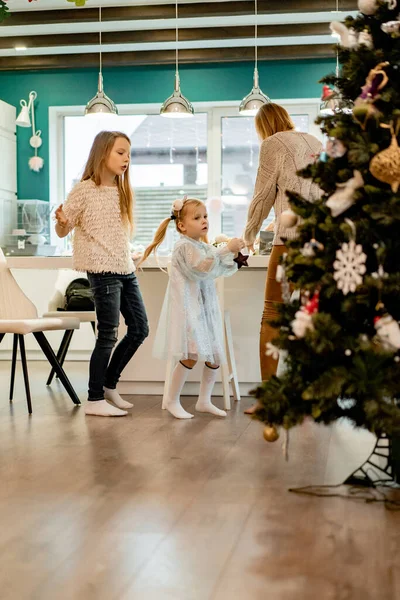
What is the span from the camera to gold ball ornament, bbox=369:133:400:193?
196cm

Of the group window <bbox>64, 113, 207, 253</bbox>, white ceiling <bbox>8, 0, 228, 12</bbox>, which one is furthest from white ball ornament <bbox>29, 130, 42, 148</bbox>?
white ceiling <bbox>8, 0, 228, 12</bbox>

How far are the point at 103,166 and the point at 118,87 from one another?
4646mm

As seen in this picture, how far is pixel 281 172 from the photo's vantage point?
142 inches

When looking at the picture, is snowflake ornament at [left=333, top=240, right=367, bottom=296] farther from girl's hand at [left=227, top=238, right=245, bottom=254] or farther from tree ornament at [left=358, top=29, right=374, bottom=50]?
girl's hand at [left=227, top=238, right=245, bottom=254]

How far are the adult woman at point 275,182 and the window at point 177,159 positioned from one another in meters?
4.21

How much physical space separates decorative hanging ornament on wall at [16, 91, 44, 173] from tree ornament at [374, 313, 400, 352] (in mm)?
6434

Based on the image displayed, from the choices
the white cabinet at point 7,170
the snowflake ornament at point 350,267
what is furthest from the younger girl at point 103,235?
the white cabinet at point 7,170

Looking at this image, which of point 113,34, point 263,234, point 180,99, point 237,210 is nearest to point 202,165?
point 237,210

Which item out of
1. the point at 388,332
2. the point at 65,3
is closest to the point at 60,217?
the point at 388,332

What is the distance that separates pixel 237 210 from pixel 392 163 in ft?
19.9

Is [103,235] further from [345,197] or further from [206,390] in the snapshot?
[345,197]

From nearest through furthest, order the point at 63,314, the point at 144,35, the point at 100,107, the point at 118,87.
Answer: the point at 63,314 < the point at 100,107 < the point at 144,35 < the point at 118,87

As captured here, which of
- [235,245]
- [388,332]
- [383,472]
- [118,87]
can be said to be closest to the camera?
[388,332]

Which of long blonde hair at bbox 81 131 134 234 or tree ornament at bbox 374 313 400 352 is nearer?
tree ornament at bbox 374 313 400 352
